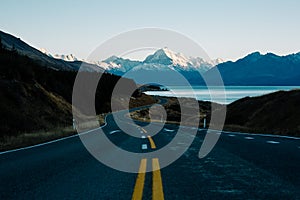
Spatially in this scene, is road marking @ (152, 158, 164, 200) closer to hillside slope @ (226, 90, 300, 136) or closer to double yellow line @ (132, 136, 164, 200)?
double yellow line @ (132, 136, 164, 200)

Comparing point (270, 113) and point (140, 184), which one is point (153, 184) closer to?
point (140, 184)

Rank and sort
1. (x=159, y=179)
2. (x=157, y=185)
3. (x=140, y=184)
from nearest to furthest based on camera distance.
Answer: (x=157, y=185) < (x=140, y=184) < (x=159, y=179)

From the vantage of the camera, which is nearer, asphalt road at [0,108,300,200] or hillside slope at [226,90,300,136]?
asphalt road at [0,108,300,200]

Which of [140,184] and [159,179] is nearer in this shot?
[140,184]

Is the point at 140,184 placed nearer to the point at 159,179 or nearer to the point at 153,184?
the point at 153,184

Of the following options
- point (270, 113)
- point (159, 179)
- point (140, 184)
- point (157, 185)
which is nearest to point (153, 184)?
point (157, 185)

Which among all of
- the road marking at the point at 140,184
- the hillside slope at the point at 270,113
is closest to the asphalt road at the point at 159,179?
the road marking at the point at 140,184

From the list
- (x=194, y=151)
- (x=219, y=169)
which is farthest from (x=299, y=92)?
(x=219, y=169)

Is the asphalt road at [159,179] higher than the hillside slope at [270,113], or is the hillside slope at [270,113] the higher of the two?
the asphalt road at [159,179]

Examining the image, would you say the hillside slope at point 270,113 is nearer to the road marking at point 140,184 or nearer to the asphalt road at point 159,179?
the asphalt road at point 159,179

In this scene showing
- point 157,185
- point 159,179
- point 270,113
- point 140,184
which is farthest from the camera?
point 270,113

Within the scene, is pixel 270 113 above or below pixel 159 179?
below

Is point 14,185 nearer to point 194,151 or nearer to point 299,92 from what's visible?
point 194,151

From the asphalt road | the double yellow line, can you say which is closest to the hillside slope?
the asphalt road
